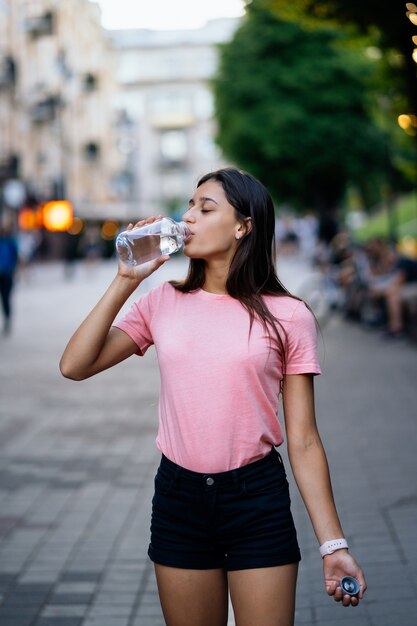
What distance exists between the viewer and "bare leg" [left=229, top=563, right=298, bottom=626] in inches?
118

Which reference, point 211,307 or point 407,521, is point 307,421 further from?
point 407,521

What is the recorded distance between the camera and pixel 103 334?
3162 mm

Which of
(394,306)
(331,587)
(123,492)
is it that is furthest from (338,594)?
(394,306)

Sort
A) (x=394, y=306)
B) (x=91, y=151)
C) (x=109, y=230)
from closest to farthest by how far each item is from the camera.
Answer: (x=394, y=306), (x=109, y=230), (x=91, y=151)

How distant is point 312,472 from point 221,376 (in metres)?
0.39

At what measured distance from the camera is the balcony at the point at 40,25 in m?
52.2

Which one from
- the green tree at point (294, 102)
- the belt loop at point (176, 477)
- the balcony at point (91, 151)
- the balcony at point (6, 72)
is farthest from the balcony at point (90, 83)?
the belt loop at point (176, 477)

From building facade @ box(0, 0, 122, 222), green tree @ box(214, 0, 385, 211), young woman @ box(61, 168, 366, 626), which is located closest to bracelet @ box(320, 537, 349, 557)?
young woman @ box(61, 168, 366, 626)

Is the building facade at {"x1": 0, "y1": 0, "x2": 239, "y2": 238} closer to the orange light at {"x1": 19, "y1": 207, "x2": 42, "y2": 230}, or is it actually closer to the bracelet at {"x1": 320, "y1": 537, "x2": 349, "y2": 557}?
the orange light at {"x1": 19, "y1": 207, "x2": 42, "y2": 230}

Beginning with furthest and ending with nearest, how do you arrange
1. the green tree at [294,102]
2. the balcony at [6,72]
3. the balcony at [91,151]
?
the balcony at [91,151] < the balcony at [6,72] < the green tree at [294,102]

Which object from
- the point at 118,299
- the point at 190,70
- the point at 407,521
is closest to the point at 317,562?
the point at 407,521

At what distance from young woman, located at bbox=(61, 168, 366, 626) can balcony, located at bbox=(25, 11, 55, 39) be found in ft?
167

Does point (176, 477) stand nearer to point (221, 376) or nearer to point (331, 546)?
point (221, 376)

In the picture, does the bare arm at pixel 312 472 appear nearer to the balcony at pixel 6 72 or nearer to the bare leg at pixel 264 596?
the bare leg at pixel 264 596
